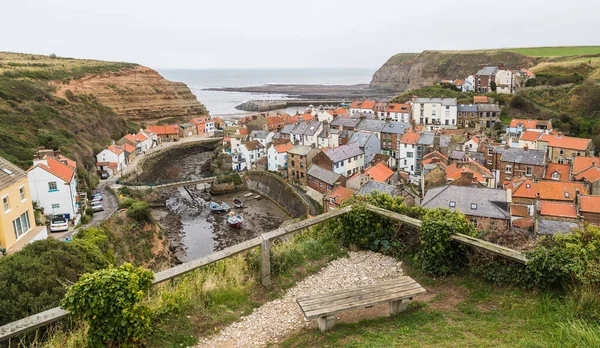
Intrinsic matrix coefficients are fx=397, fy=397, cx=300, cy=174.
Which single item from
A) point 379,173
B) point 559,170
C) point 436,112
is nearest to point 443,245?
point 379,173

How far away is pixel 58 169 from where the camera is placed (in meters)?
32.6

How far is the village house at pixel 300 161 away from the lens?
45.8m

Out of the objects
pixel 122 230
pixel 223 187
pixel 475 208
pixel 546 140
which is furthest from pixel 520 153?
pixel 122 230

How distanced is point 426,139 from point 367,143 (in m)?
7.33

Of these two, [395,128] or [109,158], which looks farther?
[395,128]

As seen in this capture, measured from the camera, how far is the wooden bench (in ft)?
18.9

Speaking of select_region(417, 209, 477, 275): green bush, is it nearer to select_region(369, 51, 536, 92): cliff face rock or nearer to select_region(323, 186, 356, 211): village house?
select_region(323, 186, 356, 211): village house

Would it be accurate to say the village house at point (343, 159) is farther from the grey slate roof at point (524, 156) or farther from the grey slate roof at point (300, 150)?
the grey slate roof at point (524, 156)

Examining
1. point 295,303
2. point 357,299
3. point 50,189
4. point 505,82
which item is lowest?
point 50,189

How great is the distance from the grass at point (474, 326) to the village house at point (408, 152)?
43.2 m

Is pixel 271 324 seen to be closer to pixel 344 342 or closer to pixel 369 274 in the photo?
pixel 344 342

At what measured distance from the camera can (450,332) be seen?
5.50 metres

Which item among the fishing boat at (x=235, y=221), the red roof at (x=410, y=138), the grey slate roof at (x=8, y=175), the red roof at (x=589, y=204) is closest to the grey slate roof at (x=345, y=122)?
the red roof at (x=410, y=138)

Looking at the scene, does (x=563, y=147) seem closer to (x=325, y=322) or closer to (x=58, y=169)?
(x=325, y=322)
